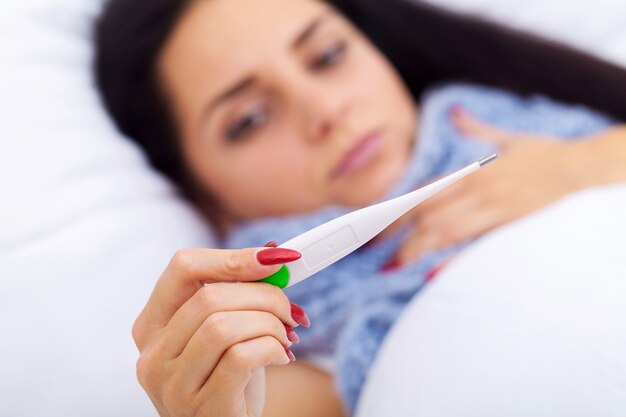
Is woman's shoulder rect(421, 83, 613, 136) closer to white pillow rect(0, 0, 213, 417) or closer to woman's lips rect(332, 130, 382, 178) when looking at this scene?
woman's lips rect(332, 130, 382, 178)

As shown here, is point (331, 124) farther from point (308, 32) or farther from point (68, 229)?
point (68, 229)

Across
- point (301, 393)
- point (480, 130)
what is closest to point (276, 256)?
point (301, 393)

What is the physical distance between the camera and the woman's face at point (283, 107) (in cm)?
93

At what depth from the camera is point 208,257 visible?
50 cm

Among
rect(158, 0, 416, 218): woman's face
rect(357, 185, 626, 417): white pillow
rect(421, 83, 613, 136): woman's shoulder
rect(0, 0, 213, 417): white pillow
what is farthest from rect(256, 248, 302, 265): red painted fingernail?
rect(421, 83, 613, 136): woman's shoulder

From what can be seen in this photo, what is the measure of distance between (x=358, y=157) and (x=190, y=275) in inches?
19.0

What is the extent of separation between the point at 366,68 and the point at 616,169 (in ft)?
1.27

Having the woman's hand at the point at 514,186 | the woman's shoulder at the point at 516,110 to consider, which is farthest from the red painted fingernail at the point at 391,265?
the woman's shoulder at the point at 516,110

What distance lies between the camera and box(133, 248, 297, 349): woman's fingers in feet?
1.61

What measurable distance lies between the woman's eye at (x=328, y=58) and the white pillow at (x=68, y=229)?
0.30 m

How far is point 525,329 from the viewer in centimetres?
60

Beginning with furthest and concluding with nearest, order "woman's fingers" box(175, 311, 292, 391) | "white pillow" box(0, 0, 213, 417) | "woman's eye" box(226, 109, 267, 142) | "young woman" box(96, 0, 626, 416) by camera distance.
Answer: "woman's eye" box(226, 109, 267, 142) < "young woman" box(96, 0, 626, 416) < "white pillow" box(0, 0, 213, 417) < "woman's fingers" box(175, 311, 292, 391)

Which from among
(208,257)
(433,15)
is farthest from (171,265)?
(433,15)

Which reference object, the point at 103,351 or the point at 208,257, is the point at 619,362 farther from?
the point at 103,351
